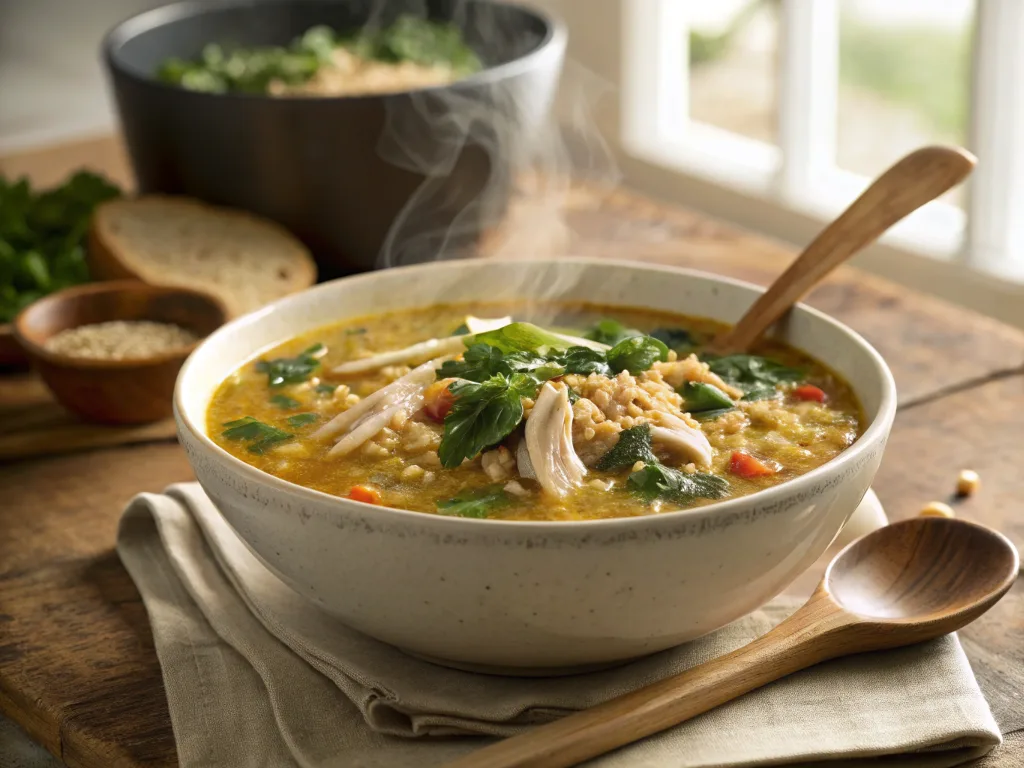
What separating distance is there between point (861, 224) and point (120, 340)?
1.74 m

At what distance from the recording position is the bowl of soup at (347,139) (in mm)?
3400

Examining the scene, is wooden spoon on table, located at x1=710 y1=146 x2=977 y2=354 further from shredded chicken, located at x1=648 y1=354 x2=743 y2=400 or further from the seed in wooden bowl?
the seed in wooden bowl

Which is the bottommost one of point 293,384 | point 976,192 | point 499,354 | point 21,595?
point 976,192

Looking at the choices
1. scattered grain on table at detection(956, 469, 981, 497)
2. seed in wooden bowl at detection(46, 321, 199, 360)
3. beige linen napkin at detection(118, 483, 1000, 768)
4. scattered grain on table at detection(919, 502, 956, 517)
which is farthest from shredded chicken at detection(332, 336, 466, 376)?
scattered grain on table at detection(956, 469, 981, 497)

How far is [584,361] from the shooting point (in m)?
2.21

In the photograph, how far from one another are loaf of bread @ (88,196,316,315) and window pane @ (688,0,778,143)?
329 cm

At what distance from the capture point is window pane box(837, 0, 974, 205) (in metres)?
6.74

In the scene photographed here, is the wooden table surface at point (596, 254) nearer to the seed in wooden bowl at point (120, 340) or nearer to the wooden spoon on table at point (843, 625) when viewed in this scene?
the wooden spoon on table at point (843, 625)

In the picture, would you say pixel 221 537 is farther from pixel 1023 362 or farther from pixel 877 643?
pixel 1023 362

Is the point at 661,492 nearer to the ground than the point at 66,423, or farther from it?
farther from it

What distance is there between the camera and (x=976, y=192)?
4.22m

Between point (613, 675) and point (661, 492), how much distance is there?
29 cm

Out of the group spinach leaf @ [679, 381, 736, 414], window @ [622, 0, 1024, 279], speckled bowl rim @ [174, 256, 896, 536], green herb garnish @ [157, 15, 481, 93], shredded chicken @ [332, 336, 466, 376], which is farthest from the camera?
window @ [622, 0, 1024, 279]

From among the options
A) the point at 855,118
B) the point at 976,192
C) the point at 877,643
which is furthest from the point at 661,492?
the point at 855,118
